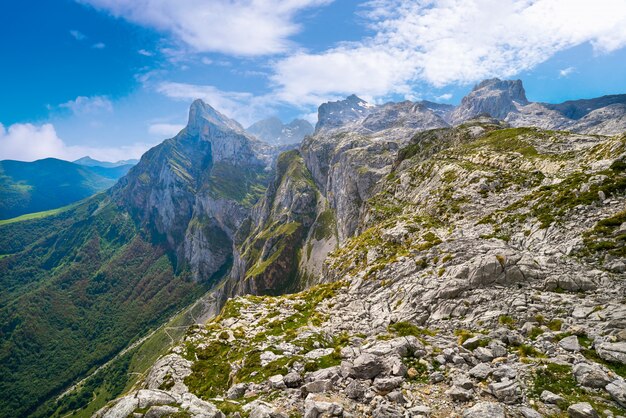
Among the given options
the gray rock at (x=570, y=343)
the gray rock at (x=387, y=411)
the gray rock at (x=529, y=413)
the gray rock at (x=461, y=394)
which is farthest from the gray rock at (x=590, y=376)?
the gray rock at (x=387, y=411)

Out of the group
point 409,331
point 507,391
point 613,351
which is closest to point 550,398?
point 507,391

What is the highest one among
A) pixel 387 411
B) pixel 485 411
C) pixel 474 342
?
pixel 485 411

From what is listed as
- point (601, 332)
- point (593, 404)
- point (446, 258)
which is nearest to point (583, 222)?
point (446, 258)

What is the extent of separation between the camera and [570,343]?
653 inches

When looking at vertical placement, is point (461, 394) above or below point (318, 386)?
above

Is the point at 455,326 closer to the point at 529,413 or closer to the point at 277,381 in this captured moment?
the point at 529,413

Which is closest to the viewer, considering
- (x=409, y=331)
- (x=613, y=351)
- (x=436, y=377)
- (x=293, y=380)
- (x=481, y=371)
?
(x=613, y=351)

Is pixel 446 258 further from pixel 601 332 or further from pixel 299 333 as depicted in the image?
pixel 299 333

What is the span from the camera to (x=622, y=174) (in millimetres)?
30516

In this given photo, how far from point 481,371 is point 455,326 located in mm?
7968

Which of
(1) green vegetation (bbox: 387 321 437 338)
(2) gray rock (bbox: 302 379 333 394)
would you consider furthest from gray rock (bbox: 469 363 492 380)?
(2) gray rock (bbox: 302 379 333 394)

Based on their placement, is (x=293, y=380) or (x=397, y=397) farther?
(x=293, y=380)

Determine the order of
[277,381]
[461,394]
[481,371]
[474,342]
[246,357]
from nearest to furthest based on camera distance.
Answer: [461,394], [481,371], [277,381], [474,342], [246,357]

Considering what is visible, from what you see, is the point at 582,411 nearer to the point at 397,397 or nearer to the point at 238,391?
the point at 397,397
